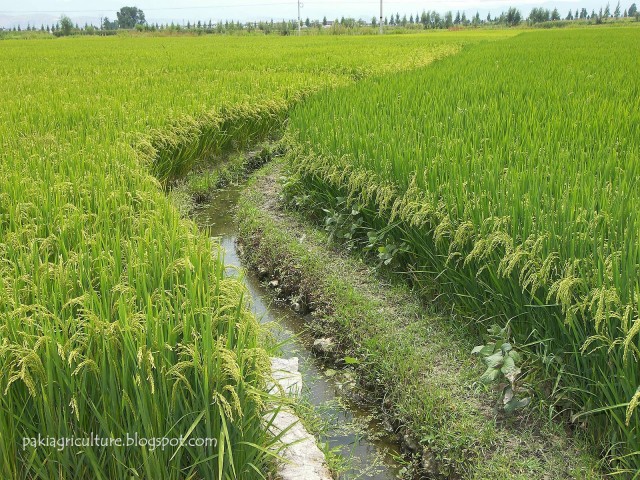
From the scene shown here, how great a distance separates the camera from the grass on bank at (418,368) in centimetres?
227

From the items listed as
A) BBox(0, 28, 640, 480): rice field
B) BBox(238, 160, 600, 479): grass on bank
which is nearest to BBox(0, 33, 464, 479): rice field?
BBox(0, 28, 640, 480): rice field

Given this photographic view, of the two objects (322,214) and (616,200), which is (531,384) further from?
(322,214)

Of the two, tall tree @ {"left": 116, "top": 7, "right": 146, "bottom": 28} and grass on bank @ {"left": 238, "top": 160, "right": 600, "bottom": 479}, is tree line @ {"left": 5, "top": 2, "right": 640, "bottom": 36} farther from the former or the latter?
grass on bank @ {"left": 238, "top": 160, "right": 600, "bottom": 479}

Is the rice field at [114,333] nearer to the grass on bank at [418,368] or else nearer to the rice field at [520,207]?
the grass on bank at [418,368]

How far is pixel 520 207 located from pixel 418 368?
881mm

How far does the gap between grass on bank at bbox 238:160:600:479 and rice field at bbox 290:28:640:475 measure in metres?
0.16

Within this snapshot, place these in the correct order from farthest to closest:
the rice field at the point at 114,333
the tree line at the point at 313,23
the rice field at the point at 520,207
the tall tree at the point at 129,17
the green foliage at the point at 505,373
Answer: the tall tree at the point at 129,17 < the tree line at the point at 313,23 < the green foliage at the point at 505,373 < the rice field at the point at 520,207 < the rice field at the point at 114,333

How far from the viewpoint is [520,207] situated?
2.82 meters

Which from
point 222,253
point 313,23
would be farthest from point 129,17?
point 222,253

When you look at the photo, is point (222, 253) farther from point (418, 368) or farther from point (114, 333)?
point (114, 333)

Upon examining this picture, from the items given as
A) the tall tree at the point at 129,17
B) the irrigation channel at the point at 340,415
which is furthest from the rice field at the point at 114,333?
the tall tree at the point at 129,17

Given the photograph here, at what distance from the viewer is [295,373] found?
272 centimetres

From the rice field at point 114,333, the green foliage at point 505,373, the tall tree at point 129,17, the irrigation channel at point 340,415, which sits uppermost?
the tall tree at point 129,17

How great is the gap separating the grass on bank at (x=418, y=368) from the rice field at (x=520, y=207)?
0.16 meters
